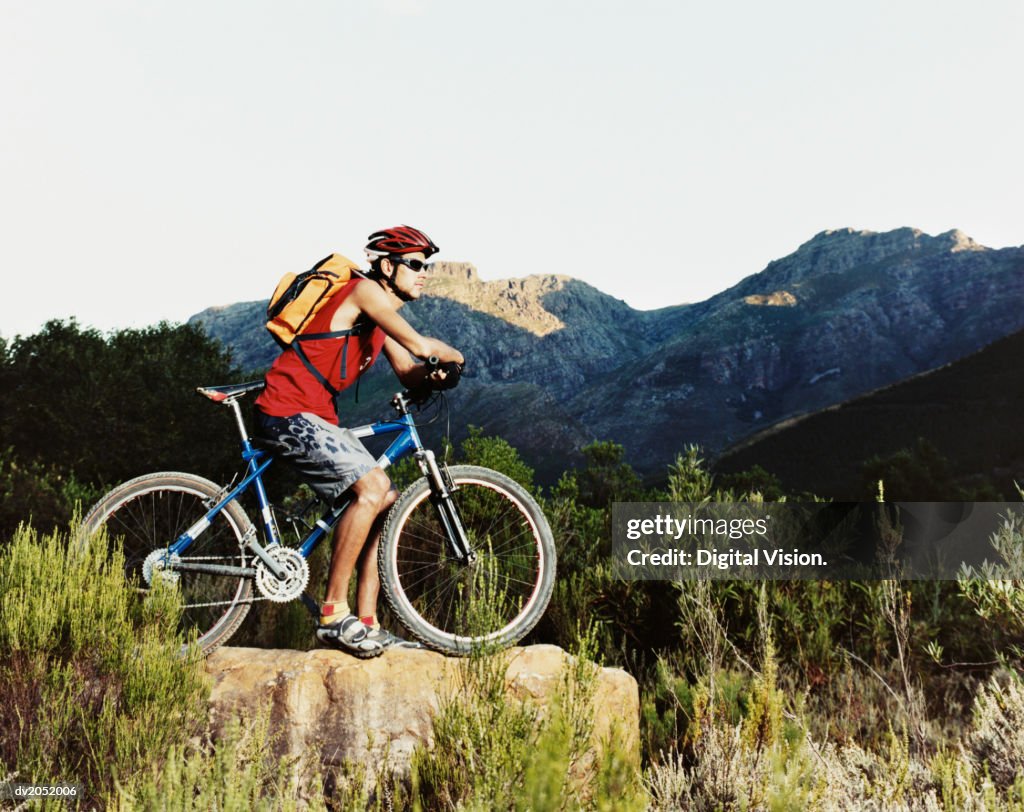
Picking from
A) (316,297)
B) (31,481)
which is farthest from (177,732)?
(31,481)

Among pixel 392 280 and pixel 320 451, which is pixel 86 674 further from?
pixel 392 280

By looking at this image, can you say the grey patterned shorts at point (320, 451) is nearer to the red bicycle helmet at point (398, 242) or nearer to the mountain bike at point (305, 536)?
the mountain bike at point (305, 536)

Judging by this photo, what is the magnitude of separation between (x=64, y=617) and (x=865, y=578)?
654 centimetres

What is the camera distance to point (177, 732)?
3617mm

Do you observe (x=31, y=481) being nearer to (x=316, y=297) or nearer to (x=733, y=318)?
(x=316, y=297)

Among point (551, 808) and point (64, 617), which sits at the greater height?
point (64, 617)

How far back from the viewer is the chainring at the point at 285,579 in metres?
4.18


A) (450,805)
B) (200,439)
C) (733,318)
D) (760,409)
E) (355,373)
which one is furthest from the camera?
(733,318)

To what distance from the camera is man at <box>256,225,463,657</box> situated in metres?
3.99

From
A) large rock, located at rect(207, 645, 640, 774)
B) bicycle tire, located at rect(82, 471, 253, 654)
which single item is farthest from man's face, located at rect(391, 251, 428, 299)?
large rock, located at rect(207, 645, 640, 774)

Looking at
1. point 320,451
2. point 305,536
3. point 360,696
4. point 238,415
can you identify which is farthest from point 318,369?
point 360,696

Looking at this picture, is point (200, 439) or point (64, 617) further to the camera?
point (200, 439)

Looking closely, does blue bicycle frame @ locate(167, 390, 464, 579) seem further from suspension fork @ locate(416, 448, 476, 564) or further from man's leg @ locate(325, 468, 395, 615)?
man's leg @ locate(325, 468, 395, 615)
